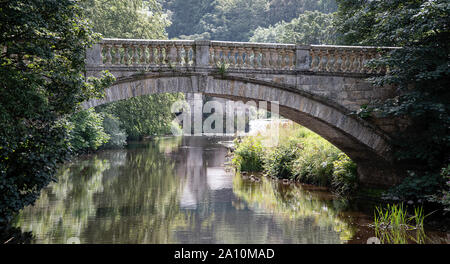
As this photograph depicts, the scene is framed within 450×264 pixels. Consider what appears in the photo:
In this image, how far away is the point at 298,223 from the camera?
9516 millimetres

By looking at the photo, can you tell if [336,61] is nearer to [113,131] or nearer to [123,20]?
[123,20]

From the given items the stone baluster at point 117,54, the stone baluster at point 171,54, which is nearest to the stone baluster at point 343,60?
the stone baluster at point 171,54

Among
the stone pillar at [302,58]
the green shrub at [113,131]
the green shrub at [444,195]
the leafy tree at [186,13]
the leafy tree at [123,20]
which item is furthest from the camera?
the leafy tree at [186,13]

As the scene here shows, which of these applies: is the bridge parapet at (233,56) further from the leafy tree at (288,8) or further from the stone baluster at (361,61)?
the leafy tree at (288,8)

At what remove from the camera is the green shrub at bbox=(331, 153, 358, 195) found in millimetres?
12125

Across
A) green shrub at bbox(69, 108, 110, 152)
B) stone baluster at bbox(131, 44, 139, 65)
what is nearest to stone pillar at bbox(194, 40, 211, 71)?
stone baluster at bbox(131, 44, 139, 65)

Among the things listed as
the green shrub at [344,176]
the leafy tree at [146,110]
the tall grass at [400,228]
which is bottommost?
the tall grass at [400,228]

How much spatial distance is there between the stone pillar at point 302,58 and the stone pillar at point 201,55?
206cm

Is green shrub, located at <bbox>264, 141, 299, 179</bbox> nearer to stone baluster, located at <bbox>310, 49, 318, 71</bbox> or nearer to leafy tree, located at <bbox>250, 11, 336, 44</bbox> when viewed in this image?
stone baluster, located at <bbox>310, 49, 318, 71</bbox>

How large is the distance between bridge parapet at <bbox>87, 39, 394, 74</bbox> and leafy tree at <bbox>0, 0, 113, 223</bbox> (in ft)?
4.17

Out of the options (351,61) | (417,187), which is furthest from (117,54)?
(417,187)

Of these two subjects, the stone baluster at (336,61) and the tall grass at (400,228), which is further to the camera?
the stone baluster at (336,61)

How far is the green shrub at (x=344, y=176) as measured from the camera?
12.1 m

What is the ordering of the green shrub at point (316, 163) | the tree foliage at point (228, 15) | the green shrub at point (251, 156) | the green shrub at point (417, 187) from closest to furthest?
the green shrub at point (417, 187) → the green shrub at point (316, 163) → the green shrub at point (251, 156) → the tree foliage at point (228, 15)
